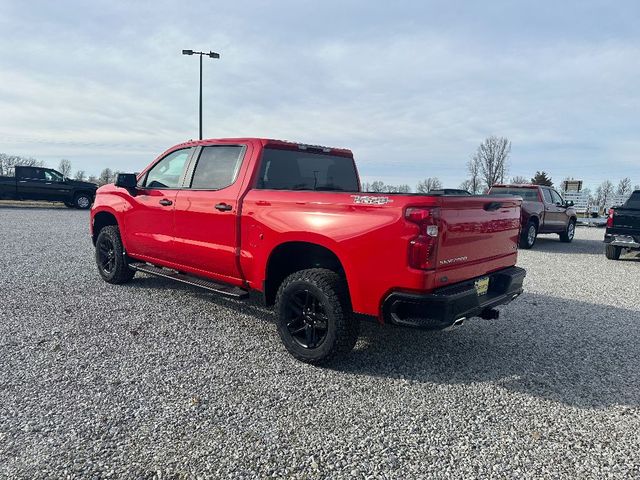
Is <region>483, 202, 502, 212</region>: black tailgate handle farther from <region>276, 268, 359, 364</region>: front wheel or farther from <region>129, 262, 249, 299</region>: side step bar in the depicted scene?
<region>129, 262, 249, 299</region>: side step bar

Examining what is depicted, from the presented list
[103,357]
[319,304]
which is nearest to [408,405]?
[319,304]

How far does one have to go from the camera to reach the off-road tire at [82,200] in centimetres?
2058

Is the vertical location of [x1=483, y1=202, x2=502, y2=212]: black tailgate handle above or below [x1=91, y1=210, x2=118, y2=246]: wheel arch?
above

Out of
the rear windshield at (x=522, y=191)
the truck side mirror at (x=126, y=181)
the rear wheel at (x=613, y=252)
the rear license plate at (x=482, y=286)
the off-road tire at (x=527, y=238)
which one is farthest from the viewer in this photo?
the rear windshield at (x=522, y=191)

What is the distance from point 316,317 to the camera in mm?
3641

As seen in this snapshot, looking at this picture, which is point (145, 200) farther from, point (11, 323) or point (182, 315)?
point (11, 323)

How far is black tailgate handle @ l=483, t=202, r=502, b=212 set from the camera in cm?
361

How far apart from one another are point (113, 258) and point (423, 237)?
4.58 metres

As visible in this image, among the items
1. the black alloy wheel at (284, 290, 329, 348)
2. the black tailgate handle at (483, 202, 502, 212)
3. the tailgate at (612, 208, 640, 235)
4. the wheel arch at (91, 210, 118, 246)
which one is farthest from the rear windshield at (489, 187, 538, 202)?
the black alloy wheel at (284, 290, 329, 348)

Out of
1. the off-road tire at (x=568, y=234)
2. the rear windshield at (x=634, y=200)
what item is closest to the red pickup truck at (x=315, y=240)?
the rear windshield at (x=634, y=200)

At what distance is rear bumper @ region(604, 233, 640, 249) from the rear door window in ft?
29.7

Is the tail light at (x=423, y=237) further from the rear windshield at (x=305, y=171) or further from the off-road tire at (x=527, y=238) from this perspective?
the off-road tire at (x=527, y=238)

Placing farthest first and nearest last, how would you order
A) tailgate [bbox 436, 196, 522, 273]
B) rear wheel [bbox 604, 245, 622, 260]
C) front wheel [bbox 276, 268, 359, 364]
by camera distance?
rear wheel [bbox 604, 245, 622, 260] < front wheel [bbox 276, 268, 359, 364] < tailgate [bbox 436, 196, 522, 273]

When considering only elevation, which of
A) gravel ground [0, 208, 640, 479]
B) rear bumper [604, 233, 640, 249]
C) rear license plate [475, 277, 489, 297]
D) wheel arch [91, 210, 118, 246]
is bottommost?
gravel ground [0, 208, 640, 479]
